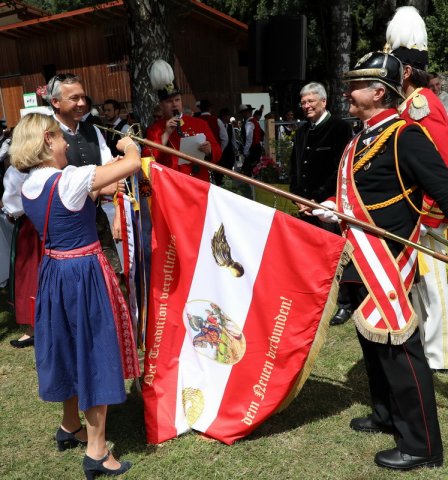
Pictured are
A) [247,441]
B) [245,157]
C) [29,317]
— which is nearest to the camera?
[247,441]

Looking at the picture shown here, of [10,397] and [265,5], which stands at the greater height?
[265,5]

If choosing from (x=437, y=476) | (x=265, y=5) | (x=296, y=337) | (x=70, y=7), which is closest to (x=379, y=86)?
(x=296, y=337)

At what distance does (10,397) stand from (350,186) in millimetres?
2829

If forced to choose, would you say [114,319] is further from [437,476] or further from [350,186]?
[437,476]

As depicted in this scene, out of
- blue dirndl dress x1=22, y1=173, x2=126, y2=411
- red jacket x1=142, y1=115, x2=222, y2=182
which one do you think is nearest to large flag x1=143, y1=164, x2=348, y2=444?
blue dirndl dress x1=22, y1=173, x2=126, y2=411

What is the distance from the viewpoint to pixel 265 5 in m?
23.7

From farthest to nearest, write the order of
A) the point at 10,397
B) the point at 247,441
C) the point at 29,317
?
the point at 29,317 → the point at 10,397 → the point at 247,441

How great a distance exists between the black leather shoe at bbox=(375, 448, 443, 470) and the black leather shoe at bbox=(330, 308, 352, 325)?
2128mm

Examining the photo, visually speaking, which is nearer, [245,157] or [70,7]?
[245,157]

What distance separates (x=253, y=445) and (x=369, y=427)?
0.67m

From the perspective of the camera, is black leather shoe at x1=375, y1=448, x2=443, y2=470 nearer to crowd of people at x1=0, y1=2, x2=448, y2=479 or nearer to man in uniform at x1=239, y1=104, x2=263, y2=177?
crowd of people at x1=0, y1=2, x2=448, y2=479

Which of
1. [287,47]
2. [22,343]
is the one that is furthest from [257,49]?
[22,343]

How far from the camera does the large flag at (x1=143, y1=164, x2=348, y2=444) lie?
118 inches

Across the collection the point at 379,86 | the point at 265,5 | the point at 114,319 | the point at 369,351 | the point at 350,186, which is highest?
the point at 265,5
